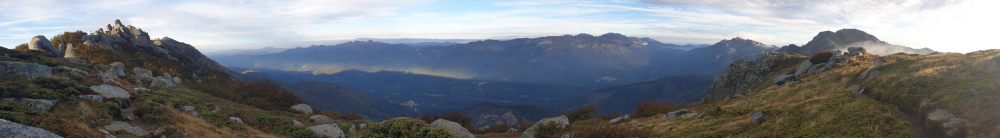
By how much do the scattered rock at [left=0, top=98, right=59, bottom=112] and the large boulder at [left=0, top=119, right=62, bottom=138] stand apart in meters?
7.14

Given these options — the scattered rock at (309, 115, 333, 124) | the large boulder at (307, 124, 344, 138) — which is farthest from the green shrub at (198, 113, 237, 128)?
the scattered rock at (309, 115, 333, 124)

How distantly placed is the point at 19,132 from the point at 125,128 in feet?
25.9

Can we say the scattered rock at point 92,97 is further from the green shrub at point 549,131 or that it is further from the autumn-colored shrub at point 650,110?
the autumn-colored shrub at point 650,110

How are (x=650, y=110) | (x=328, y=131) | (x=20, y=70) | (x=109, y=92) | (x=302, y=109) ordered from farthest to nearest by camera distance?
1. (x=302, y=109)
2. (x=650, y=110)
3. (x=20, y=70)
4. (x=109, y=92)
5. (x=328, y=131)

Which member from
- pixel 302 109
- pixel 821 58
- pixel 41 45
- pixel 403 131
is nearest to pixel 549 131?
pixel 403 131

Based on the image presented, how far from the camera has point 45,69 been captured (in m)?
40.1

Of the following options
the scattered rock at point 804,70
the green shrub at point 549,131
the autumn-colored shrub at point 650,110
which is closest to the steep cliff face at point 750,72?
the scattered rock at point 804,70

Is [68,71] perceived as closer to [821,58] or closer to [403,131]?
[403,131]

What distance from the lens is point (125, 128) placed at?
2459 cm

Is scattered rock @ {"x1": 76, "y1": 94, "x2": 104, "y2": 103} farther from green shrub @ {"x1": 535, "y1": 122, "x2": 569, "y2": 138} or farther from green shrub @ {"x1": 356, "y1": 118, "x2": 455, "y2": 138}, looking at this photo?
green shrub @ {"x1": 535, "y1": 122, "x2": 569, "y2": 138}

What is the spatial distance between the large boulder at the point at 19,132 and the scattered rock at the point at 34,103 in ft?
23.4

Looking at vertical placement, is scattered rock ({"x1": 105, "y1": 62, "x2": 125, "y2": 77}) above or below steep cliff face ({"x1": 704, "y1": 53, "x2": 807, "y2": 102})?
above

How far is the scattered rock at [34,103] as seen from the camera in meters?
23.5

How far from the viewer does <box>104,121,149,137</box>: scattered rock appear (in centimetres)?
2392
